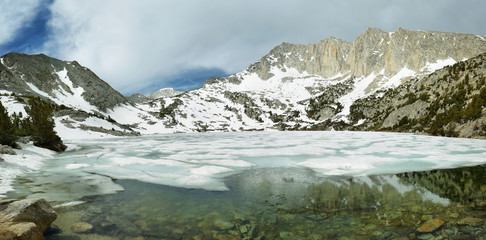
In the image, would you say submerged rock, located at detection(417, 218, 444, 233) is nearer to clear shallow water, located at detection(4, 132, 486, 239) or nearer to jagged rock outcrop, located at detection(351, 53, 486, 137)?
clear shallow water, located at detection(4, 132, 486, 239)

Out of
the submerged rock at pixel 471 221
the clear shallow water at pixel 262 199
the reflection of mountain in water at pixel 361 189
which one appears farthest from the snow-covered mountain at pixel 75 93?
the submerged rock at pixel 471 221

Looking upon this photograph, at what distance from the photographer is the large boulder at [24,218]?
5406 mm

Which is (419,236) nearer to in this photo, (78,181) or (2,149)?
(78,181)

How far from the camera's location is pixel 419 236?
243 inches

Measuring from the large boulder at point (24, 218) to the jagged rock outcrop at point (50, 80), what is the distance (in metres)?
123

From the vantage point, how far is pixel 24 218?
620 centimetres

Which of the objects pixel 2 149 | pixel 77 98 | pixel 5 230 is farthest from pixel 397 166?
pixel 77 98

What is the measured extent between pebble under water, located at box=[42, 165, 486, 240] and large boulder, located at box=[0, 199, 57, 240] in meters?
0.49

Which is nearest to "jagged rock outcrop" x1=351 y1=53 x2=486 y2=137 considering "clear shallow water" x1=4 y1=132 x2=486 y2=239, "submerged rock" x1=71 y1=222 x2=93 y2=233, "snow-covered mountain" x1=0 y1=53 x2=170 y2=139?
"clear shallow water" x1=4 y1=132 x2=486 y2=239

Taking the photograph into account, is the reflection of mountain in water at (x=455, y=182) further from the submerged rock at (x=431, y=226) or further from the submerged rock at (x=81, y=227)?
the submerged rock at (x=81, y=227)

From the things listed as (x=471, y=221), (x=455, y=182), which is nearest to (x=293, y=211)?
(x=471, y=221)

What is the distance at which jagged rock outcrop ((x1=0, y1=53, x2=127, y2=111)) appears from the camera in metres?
104

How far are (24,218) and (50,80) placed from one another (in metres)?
152

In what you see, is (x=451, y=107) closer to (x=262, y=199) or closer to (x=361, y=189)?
(x=361, y=189)
